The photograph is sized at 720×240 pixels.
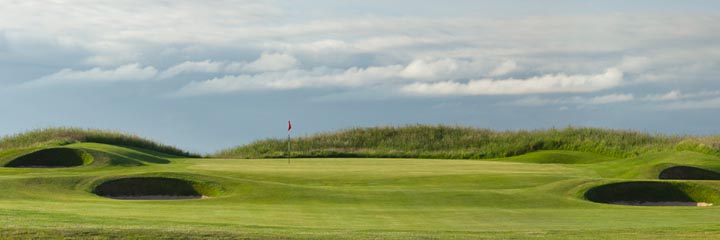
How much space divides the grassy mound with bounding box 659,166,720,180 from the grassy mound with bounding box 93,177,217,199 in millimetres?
17108

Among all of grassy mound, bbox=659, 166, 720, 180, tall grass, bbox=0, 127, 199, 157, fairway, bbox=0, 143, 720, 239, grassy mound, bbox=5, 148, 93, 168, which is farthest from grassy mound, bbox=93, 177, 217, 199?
tall grass, bbox=0, 127, 199, 157

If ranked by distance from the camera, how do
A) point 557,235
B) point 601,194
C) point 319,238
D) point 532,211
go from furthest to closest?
point 601,194
point 532,211
point 557,235
point 319,238

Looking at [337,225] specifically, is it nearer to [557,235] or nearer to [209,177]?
[557,235]

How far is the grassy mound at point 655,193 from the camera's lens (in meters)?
28.0

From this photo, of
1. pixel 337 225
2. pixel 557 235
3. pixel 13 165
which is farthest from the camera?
pixel 13 165

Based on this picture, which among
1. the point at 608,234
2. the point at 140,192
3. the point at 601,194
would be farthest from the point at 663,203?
the point at 140,192

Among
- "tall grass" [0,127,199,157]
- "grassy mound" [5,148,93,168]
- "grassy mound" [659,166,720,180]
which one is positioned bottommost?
"grassy mound" [659,166,720,180]

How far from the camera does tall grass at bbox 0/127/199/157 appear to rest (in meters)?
47.5

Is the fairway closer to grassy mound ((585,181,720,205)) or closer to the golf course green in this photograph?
the golf course green

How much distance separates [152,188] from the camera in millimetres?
28156

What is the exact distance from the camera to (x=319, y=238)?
1505 cm

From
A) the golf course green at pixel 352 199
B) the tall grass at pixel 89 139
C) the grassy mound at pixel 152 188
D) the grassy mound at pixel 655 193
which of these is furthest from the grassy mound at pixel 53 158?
the grassy mound at pixel 655 193

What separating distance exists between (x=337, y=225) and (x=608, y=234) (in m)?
5.22

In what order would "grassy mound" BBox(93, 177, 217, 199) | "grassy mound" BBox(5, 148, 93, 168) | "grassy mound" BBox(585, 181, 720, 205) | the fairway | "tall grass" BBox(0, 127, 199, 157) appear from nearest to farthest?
1. the fairway
2. "grassy mound" BBox(93, 177, 217, 199)
3. "grassy mound" BBox(585, 181, 720, 205)
4. "grassy mound" BBox(5, 148, 93, 168)
5. "tall grass" BBox(0, 127, 199, 157)
